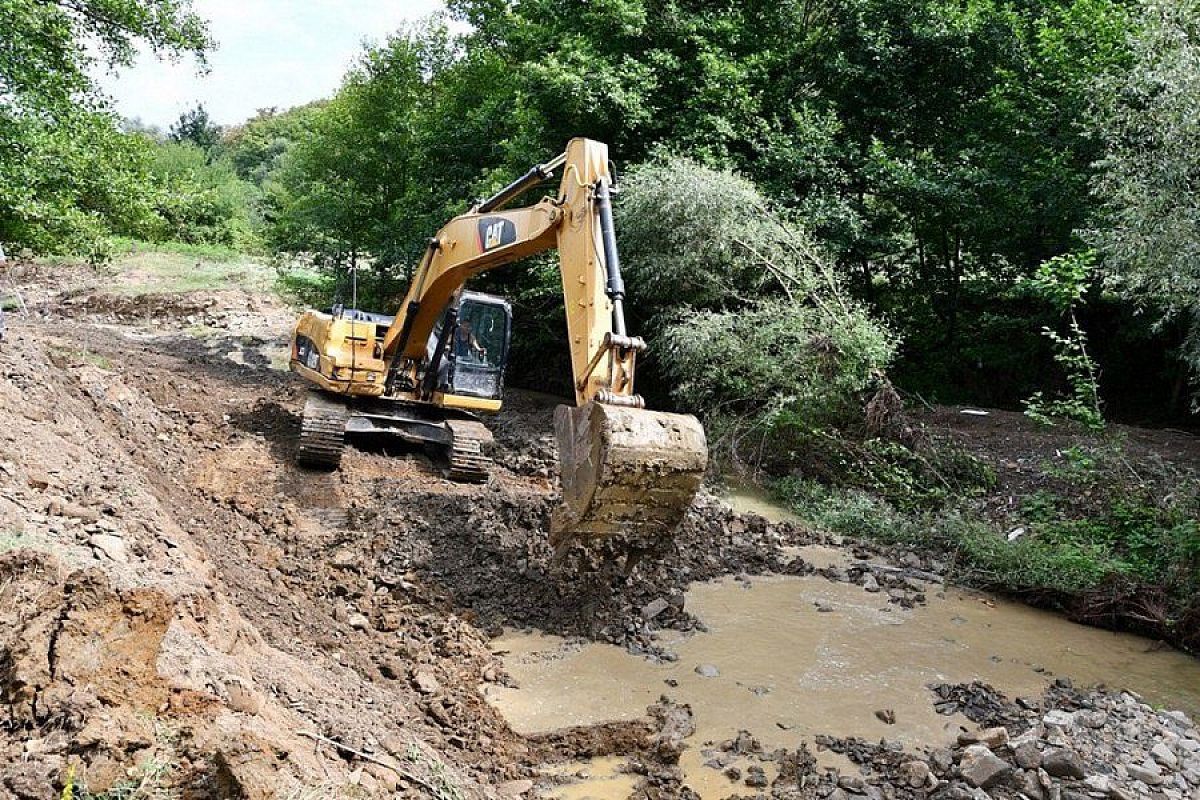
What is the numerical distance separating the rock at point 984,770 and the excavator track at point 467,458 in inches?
234

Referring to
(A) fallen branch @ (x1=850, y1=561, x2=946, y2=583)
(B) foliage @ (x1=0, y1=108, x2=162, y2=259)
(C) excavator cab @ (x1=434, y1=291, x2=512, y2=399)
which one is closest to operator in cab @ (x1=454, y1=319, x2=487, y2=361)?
(C) excavator cab @ (x1=434, y1=291, x2=512, y2=399)

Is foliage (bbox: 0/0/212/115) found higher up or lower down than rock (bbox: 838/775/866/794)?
higher up

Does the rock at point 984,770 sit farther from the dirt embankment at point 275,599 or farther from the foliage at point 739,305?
the foliage at point 739,305

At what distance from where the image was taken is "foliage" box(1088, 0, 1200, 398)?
8492 mm

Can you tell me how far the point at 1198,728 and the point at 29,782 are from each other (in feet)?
20.2

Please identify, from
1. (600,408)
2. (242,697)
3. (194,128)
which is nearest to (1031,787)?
(600,408)

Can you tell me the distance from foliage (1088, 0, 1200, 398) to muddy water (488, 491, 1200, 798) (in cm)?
388

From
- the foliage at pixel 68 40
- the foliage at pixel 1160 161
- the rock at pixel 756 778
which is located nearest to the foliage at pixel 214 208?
the foliage at pixel 68 40

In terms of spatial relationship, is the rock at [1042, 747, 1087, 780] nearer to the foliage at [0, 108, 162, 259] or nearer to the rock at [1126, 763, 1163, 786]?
the rock at [1126, 763, 1163, 786]

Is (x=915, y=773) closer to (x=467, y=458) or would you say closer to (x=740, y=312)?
(x=467, y=458)

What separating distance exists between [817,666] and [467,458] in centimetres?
453

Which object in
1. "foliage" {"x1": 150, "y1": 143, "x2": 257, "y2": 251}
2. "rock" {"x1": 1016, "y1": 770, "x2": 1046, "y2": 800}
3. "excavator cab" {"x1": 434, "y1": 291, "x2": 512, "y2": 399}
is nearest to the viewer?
"rock" {"x1": 1016, "y1": 770, "x2": 1046, "y2": 800}

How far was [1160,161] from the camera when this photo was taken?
8.81 meters

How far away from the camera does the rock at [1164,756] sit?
4.81 m
